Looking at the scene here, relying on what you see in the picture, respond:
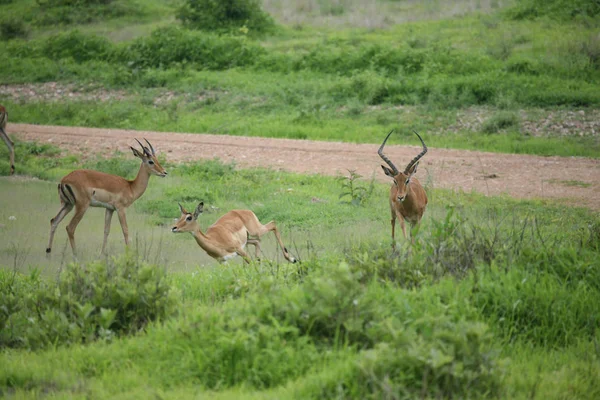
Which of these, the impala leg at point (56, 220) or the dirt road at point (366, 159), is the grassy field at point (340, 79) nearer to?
the dirt road at point (366, 159)

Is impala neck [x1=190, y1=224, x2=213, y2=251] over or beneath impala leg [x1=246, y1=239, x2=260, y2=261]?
over

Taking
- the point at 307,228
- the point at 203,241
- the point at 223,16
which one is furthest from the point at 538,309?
the point at 223,16

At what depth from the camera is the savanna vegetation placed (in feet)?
16.2

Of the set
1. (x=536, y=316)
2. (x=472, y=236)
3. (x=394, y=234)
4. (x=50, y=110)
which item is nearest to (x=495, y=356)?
(x=536, y=316)

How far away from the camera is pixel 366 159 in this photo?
13906 mm

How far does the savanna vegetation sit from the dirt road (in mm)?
661

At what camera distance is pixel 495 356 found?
481 cm

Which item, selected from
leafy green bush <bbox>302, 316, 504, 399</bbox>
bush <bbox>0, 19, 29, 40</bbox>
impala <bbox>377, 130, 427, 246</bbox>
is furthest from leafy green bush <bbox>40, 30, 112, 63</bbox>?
leafy green bush <bbox>302, 316, 504, 399</bbox>

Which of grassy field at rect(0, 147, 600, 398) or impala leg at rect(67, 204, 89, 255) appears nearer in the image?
grassy field at rect(0, 147, 600, 398)

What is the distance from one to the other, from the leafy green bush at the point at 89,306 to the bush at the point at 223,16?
1771 centimetres

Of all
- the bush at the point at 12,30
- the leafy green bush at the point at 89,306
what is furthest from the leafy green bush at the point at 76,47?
the leafy green bush at the point at 89,306

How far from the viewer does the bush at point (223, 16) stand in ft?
76.3

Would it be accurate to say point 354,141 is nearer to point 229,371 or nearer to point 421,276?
point 421,276

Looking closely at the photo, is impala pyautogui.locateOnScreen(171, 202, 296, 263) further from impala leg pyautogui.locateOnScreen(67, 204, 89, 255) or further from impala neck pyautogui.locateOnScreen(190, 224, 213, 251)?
impala leg pyautogui.locateOnScreen(67, 204, 89, 255)
